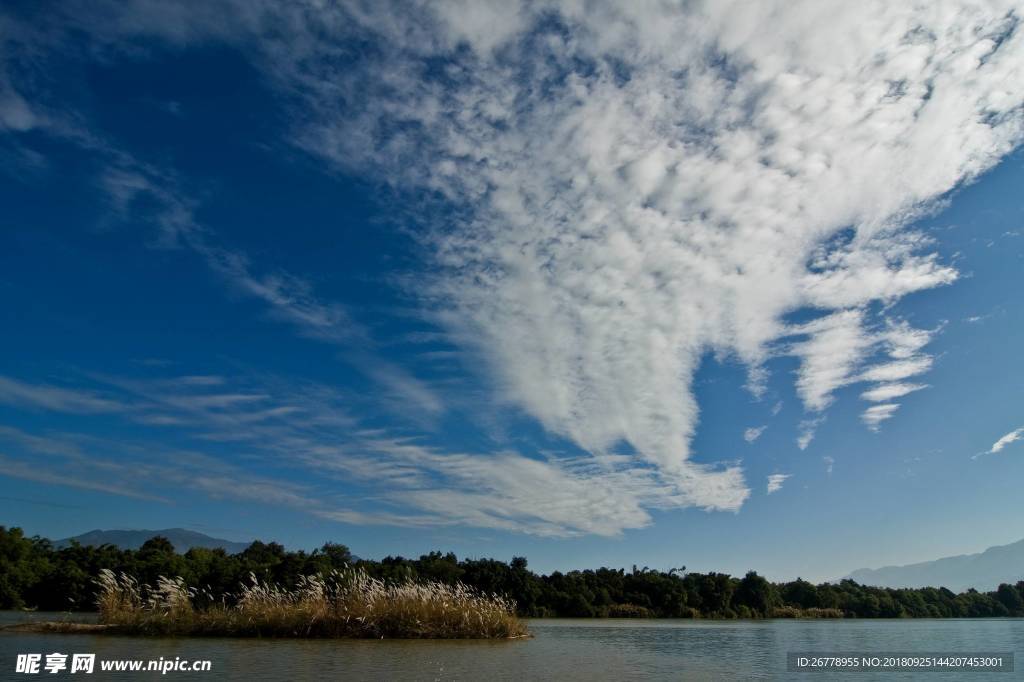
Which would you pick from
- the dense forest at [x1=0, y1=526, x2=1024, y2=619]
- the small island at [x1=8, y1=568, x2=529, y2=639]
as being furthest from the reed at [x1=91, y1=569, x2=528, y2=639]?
the dense forest at [x1=0, y1=526, x2=1024, y2=619]

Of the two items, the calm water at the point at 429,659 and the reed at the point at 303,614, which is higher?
the reed at the point at 303,614

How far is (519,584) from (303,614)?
1883 inches

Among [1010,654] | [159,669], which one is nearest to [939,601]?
[1010,654]

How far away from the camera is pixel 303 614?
1038 inches

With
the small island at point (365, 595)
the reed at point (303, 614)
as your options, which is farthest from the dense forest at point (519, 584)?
the reed at point (303, 614)

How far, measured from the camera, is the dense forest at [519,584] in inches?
2267

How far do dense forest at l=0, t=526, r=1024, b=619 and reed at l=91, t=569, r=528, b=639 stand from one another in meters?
11.1

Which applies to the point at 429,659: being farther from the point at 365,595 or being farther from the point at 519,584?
the point at 519,584

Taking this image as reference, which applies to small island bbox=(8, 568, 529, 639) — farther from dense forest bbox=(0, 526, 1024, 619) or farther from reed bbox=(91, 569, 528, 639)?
dense forest bbox=(0, 526, 1024, 619)

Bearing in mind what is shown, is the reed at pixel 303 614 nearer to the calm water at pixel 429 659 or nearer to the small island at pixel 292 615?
the small island at pixel 292 615

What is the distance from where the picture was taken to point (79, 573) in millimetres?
58281

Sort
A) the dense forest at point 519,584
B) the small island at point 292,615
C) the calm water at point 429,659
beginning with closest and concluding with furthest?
the calm water at point 429,659, the small island at point 292,615, the dense forest at point 519,584

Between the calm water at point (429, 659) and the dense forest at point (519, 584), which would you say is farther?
the dense forest at point (519, 584)

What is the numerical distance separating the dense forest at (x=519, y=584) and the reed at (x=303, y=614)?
11060 millimetres
